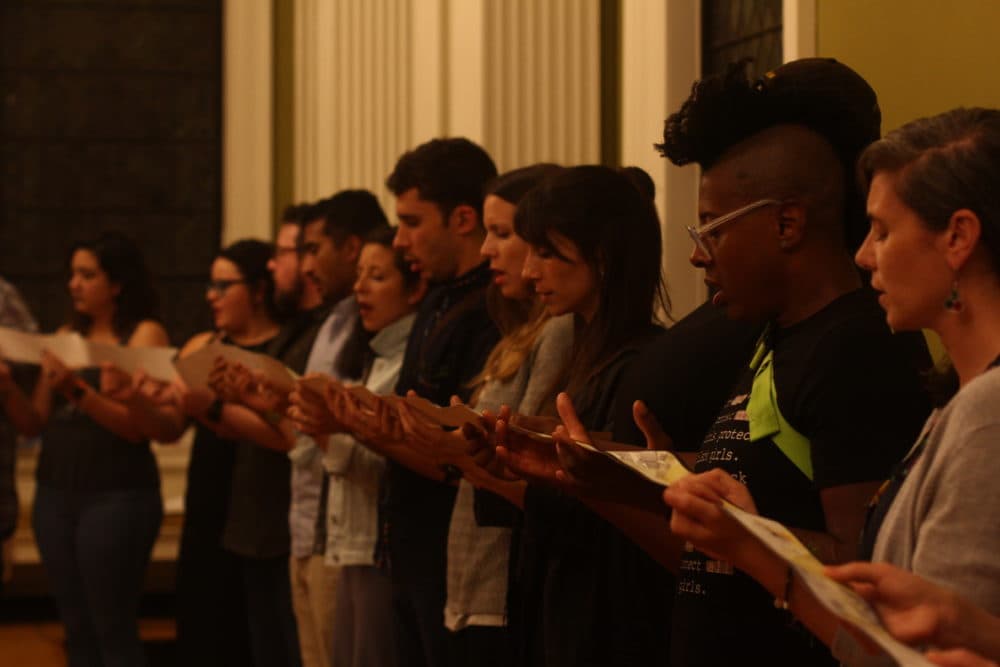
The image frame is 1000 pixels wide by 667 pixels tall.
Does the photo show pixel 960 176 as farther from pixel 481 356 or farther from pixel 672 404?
pixel 481 356

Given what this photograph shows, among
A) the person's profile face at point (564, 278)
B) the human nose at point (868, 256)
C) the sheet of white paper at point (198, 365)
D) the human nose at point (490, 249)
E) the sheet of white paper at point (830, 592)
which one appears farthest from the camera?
the sheet of white paper at point (198, 365)

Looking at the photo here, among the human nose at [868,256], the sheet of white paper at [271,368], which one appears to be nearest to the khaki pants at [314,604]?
the sheet of white paper at [271,368]

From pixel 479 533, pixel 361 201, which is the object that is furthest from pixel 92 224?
pixel 479 533

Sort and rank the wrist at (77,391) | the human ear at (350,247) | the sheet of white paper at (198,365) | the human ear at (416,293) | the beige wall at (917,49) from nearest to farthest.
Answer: the beige wall at (917,49)
the human ear at (416,293)
the sheet of white paper at (198,365)
the human ear at (350,247)
the wrist at (77,391)

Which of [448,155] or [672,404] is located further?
[448,155]

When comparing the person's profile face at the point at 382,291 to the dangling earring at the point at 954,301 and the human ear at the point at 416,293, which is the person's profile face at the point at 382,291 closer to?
the human ear at the point at 416,293

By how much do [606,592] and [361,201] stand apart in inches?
100

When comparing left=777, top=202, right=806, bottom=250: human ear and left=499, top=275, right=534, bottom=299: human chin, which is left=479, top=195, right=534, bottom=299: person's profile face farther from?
left=777, top=202, right=806, bottom=250: human ear

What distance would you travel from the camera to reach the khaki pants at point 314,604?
489cm

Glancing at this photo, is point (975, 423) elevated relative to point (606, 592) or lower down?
elevated

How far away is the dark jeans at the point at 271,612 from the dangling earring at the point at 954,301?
3.83m

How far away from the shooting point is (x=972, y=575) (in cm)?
179

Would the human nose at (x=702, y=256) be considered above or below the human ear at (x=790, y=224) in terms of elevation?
below

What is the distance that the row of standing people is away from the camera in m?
2.00
